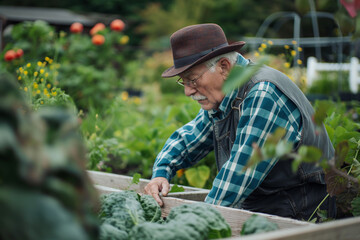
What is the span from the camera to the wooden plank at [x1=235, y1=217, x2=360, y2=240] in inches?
42.2

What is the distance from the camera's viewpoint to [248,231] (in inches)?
52.8

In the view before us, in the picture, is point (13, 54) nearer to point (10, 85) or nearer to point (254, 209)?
point (254, 209)

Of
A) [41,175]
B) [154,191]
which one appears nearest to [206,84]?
[154,191]

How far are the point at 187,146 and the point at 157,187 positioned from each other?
45 cm

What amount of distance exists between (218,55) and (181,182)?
1.51 m

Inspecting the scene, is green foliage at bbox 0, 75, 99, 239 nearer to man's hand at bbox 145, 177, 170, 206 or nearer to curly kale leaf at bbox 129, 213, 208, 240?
curly kale leaf at bbox 129, 213, 208, 240

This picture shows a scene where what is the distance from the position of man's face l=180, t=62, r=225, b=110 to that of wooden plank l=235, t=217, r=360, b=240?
1098 millimetres

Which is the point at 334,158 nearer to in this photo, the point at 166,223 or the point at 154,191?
the point at 166,223

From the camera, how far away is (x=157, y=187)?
219cm

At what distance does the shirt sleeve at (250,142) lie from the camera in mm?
1875

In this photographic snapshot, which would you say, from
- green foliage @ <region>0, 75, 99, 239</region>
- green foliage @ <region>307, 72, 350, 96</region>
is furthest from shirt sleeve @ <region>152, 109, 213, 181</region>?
green foliage @ <region>307, 72, 350, 96</region>

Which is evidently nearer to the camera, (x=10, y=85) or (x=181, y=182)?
(x=10, y=85)

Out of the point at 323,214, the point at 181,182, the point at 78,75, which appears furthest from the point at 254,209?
the point at 78,75

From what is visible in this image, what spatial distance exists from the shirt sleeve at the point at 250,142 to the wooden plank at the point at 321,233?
63 centimetres
